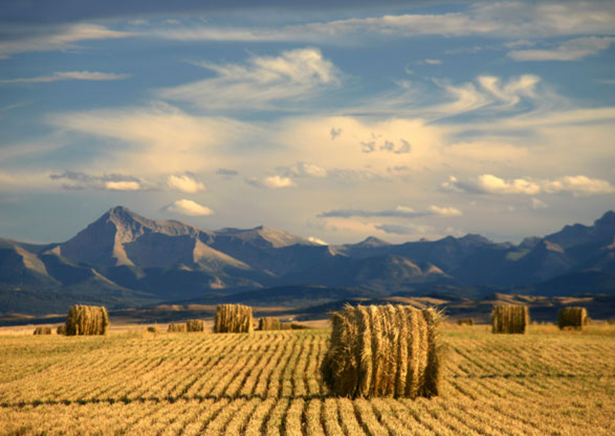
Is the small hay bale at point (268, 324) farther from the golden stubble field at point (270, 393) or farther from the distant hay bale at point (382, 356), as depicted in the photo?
the distant hay bale at point (382, 356)

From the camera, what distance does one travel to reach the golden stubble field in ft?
44.6

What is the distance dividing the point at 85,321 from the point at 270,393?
21441mm

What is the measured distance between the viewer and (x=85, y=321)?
36.0 meters

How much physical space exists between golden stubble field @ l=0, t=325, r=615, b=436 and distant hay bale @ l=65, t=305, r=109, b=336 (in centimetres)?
604

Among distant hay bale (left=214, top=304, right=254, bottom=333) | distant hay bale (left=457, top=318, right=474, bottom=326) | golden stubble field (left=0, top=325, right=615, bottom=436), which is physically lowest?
distant hay bale (left=457, top=318, right=474, bottom=326)

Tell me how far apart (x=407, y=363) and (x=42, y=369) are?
39.4 feet

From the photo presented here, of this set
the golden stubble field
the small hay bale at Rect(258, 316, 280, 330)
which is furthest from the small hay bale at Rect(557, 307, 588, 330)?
the small hay bale at Rect(258, 316, 280, 330)

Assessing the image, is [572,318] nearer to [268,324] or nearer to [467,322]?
[467,322]

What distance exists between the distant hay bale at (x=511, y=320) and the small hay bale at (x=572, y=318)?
16.7ft

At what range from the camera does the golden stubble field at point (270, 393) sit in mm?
13594

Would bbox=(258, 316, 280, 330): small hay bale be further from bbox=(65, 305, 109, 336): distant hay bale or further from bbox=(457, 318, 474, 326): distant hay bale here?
bbox=(457, 318, 474, 326): distant hay bale

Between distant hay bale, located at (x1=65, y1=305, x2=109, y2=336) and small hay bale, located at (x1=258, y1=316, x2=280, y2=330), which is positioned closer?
distant hay bale, located at (x1=65, y1=305, x2=109, y2=336)

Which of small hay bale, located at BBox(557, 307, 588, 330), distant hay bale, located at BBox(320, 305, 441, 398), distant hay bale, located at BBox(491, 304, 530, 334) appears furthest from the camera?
small hay bale, located at BBox(557, 307, 588, 330)

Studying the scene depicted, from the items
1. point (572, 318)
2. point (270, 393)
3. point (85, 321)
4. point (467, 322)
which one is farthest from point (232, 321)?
point (467, 322)
